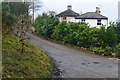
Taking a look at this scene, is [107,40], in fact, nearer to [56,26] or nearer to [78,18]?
[56,26]

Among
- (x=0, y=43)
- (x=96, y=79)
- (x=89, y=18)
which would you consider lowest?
(x=96, y=79)

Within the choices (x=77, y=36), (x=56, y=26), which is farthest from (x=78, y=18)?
(x=77, y=36)

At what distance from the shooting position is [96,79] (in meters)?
9.00

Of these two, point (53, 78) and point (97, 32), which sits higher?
point (97, 32)

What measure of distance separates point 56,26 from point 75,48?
4.86 meters

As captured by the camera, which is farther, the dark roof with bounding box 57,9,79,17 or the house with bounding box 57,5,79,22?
the dark roof with bounding box 57,9,79,17

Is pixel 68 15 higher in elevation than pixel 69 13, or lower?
lower

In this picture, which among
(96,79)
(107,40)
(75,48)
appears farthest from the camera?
(75,48)

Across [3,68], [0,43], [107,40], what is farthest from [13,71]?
[107,40]

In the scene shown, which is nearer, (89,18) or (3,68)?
(3,68)

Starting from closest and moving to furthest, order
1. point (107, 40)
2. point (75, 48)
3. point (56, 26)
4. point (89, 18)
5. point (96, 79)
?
point (96, 79)
point (107, 40)
point (75, 48)
point (56, 26)
point (89, 18)

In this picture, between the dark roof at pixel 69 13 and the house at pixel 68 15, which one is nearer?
the house at pixel 68 15

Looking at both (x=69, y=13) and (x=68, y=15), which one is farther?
(x=69, y=13)

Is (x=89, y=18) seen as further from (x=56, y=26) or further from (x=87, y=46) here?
(x=87, y=46)
